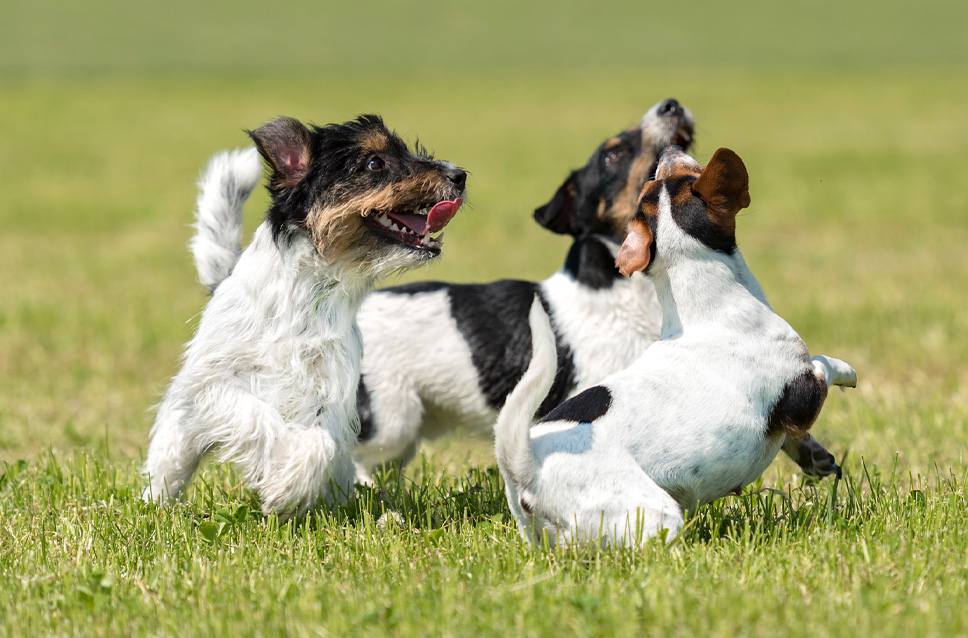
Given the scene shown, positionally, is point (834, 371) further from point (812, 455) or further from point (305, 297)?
point (305, 297)

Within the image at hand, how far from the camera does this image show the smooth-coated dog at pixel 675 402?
11.1 feet

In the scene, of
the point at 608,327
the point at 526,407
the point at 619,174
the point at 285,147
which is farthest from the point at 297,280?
the point at 619,174

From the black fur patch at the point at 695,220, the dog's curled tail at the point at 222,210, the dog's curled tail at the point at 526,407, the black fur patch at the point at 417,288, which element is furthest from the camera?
the black fur patch at the point at 417,288

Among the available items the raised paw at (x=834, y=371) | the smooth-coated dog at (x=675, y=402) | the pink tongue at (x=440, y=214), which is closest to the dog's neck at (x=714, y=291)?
the smooth-coated dog at (x=675, y=402)

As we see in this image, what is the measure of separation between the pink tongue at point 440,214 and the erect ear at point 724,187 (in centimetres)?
95

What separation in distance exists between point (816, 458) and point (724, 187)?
3.96 feet

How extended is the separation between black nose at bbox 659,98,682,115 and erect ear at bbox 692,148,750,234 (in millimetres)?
1611

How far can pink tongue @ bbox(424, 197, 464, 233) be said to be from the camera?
4.02 meters

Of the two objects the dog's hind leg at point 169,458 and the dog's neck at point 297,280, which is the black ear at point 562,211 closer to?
the dog's neck at point 297,280

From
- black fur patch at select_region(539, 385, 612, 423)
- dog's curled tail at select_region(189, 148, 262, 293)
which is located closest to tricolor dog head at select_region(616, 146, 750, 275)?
black fur patch at select_region(539, 385, 612, 423)

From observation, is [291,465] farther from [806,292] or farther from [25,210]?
[25,210]

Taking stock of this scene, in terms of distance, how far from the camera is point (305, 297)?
4039 millimetres

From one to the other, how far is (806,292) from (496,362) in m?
5.57

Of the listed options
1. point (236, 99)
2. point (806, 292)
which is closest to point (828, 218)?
point (806, 292)
